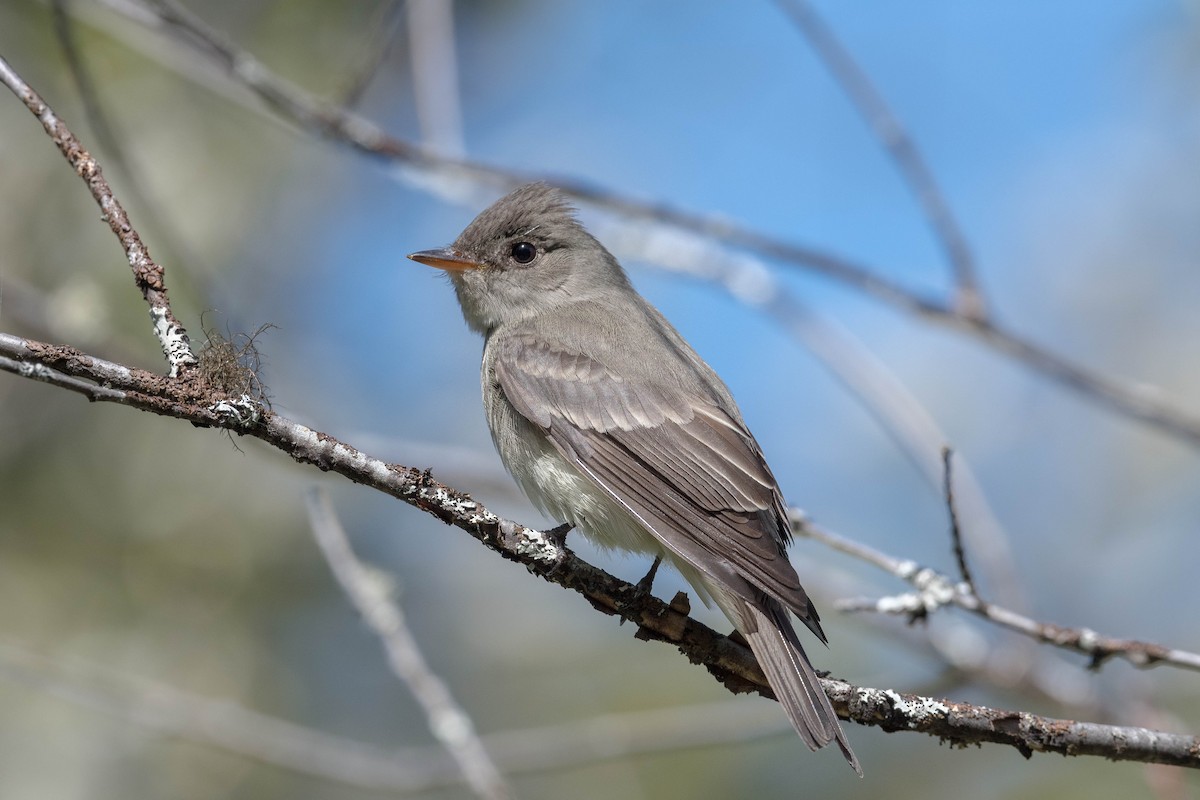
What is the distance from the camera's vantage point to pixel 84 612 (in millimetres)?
6191

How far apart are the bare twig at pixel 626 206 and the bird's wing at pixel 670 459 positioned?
731 mm

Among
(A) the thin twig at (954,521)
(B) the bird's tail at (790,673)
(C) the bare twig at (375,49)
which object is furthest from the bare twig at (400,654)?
(C) the bare twig at (375,49)

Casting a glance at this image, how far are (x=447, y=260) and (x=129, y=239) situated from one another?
2.26m

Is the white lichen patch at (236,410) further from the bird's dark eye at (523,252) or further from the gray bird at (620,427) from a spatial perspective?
the bird's dark eye at (523,252)

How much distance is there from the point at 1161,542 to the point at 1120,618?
664 millimetres

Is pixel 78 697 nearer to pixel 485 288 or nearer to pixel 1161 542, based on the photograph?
pixel 485 288

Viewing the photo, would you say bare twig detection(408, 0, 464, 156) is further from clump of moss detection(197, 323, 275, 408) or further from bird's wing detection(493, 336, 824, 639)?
clump of moss detection(197, 323, 275, 408)

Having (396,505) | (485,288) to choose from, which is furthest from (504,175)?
(396,505)

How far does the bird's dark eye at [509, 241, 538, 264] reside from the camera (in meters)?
5.10

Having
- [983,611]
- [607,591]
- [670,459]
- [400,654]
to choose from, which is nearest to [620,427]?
[670,459]

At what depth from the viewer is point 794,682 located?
3.18 m

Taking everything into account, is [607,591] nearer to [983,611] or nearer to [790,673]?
[790,673]

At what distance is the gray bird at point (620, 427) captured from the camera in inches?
139

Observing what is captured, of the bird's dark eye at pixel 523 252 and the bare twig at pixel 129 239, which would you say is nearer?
the bare twig at pixel 129 239
